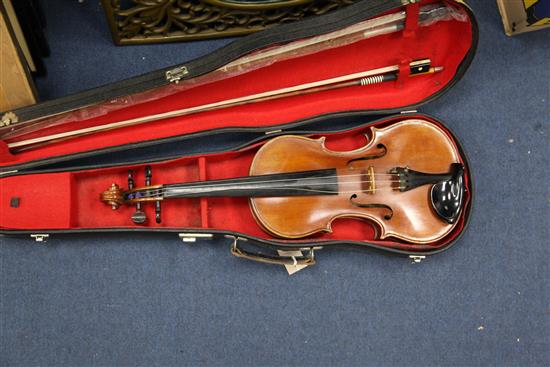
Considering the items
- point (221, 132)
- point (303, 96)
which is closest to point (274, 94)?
point (303, 96)

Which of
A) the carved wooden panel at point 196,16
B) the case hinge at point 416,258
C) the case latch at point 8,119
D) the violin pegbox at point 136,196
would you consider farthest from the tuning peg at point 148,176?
the case hinge at point 416,258

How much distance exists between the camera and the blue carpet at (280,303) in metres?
1.83

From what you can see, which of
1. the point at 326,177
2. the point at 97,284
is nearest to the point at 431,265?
the point at 326,177

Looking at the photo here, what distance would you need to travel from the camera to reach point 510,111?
6.42 ft

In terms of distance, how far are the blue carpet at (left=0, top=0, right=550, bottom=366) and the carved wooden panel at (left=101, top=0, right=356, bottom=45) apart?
0.77 m

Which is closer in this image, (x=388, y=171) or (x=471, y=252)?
(x=388, y=171)

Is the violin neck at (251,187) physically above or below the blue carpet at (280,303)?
above

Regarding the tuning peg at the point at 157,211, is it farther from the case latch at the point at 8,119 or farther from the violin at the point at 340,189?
the case latch at the point at 8,119

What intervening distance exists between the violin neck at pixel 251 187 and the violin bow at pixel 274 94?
25cm

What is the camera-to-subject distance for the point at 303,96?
1717 mm

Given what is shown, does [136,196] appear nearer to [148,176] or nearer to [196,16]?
[148,176]

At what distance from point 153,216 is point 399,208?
0.82 metres

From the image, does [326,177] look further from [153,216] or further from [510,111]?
[510,111]

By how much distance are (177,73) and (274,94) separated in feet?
1.10
